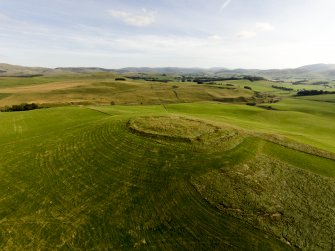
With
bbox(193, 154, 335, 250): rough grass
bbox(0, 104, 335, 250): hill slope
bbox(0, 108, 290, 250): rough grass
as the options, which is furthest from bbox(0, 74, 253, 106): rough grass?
bbox(193, 154, 335, 250): rough grass

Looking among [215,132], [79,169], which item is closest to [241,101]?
[215,132]

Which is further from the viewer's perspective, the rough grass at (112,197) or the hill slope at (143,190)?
the hill slope at (143,190)

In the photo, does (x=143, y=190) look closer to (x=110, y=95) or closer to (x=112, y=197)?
(x=112, y=197)

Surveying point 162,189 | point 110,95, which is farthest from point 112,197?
point 110,95

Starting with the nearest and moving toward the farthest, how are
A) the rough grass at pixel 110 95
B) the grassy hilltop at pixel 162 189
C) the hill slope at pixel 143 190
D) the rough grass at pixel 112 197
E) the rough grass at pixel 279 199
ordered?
the rough grass at pixel 112 197
the hill slope at pixel 143 190
the grassy hilltop at pixel 162 189
the rough grass at pixel 279 199
the rough grass at pixel 110 95

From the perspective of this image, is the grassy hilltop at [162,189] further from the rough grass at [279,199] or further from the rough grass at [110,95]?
the rough grass at [110,95]

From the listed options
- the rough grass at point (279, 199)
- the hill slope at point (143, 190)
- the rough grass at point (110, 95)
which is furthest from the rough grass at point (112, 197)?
the rough grass at point (110, 95)

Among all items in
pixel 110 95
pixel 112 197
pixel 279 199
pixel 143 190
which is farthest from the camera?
pixel 110 95

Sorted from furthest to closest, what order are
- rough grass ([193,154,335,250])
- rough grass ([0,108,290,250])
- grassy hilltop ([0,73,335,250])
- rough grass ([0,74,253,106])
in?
1. rough grass ([0,74,253,106])
2. rough grass ([193,154,335,250])
3. grassy hilltop ([0,73,335,250])
4. rough grass ([0,108,290,250])

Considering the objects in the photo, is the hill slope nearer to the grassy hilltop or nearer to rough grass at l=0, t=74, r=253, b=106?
the grassy hilltop
